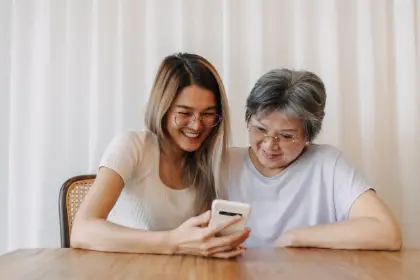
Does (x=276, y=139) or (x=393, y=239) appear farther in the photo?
(x=276, y=139)

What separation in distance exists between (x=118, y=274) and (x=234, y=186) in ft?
2.46

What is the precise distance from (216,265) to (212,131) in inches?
24.7

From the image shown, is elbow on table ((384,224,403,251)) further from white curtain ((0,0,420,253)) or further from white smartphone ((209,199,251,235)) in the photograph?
white curtain ((0,0,420,253))

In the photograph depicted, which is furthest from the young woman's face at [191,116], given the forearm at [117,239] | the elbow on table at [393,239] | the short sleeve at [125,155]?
the elbow on table at [393,239]

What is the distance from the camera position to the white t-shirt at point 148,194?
4.96ft

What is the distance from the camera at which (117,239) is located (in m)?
1.17

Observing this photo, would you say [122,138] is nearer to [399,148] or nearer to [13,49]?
[13,49]

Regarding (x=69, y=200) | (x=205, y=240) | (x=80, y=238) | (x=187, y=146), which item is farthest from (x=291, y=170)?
(x=69, y=200)

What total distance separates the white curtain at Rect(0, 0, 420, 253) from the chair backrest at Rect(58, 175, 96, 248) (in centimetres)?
10

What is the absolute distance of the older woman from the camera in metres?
1.49

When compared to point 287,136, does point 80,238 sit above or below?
below

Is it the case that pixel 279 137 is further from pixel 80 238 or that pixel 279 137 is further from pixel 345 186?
pixel 80 238

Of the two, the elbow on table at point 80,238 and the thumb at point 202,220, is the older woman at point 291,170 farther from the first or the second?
the elbow on table at point 80,238

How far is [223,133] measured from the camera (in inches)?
61.7
